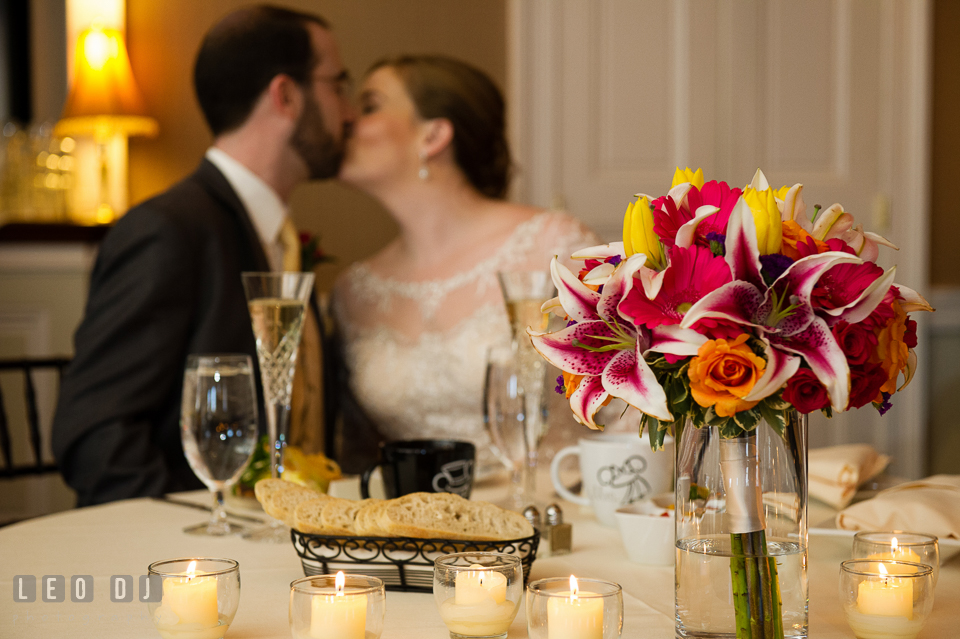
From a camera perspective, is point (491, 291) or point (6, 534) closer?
point (6, 534)

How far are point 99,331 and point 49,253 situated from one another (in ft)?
3.17

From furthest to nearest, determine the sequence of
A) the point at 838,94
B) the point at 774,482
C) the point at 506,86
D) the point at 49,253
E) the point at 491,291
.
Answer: the point at 838,94 → the point at 506,86 → the point at 49,253 → the point at 491,291 → the point at 774,482

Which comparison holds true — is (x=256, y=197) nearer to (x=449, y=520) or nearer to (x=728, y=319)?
(x=449, y=520)

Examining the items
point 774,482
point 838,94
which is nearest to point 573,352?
point 774,482

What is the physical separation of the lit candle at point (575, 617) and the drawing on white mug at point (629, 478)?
1.50ft

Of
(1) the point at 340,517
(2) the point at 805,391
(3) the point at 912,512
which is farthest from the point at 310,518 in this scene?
(3) the point at 912,512

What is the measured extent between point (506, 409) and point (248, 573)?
→ 353mm

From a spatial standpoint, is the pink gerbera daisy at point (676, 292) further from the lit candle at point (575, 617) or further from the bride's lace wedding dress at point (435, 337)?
the bride's lace wedding dress at point (435, 337)

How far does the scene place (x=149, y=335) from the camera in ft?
5.77

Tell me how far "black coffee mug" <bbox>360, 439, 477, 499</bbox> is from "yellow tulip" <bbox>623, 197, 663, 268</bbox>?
0.49 metres

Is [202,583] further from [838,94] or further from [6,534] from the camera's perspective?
[838,94]

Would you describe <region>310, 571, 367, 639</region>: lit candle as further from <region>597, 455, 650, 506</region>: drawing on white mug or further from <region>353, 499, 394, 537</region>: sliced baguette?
<region>597, 455, 650, 506</region>: drawing on white mug

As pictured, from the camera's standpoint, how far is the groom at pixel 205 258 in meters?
1.68

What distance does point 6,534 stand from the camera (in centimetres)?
108
